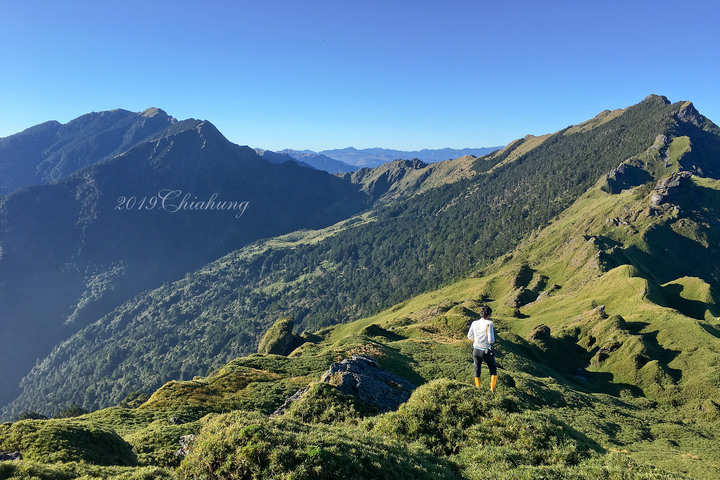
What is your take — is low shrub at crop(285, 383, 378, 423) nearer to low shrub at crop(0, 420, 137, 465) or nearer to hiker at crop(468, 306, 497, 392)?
hiker at crop(468, 306, 497, 392)

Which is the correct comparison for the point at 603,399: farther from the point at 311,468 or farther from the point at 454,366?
the point at 311,468

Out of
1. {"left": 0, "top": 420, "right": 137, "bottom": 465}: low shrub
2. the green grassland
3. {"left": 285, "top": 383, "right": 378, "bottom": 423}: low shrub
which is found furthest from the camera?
{"left": 285, "top": 383, "right": 378, "bottom": 423}: low shrub

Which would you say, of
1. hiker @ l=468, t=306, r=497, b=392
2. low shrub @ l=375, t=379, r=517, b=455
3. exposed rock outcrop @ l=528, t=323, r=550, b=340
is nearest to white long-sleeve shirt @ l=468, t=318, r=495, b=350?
hiker @ l=468, t=306, r=497, b=392

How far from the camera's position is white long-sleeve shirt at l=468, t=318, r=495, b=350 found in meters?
25.1

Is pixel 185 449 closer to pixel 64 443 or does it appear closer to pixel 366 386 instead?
pixel 64 443

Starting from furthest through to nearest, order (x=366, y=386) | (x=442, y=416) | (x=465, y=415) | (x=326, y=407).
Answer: (x=366, y=386) < (x=326, y=407) < (x=442, y=416) < (x=465, y=415)

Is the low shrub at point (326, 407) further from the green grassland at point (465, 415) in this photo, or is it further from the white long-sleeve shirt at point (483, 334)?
the white long-sleeve shirt at point (483, 334)

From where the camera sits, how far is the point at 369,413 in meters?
32.5

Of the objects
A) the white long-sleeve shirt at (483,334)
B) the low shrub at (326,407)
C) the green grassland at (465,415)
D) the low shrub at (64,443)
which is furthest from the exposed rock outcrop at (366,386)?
the white long-sleeve shirt at (483,334)

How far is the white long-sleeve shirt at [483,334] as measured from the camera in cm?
2510

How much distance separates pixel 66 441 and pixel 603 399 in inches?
3046

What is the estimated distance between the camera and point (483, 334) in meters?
25.5

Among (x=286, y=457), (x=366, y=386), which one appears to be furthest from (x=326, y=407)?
(x=286, y=457)

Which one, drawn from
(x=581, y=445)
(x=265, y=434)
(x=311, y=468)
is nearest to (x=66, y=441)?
(x=265, y=434)
